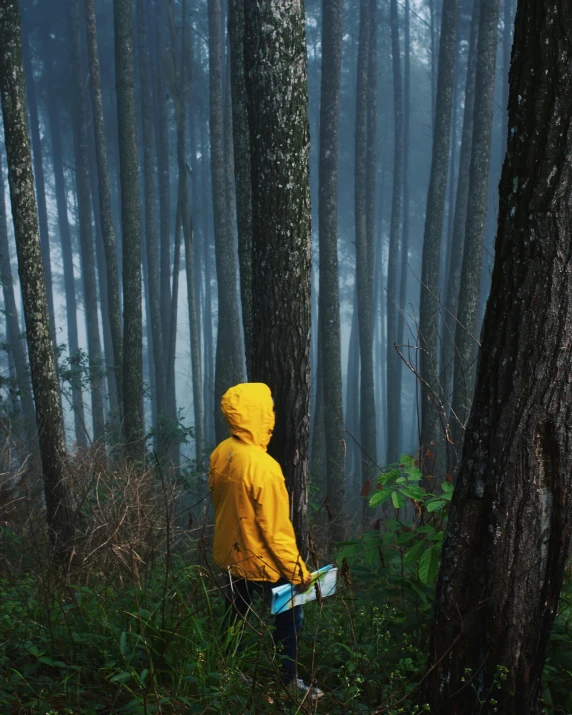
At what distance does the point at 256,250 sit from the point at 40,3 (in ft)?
91.5

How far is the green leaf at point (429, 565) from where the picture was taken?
3.41 m

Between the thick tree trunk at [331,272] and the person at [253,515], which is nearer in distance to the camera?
the person at [253,515]

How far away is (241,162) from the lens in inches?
326

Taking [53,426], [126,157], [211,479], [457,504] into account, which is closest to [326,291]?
[126,157]

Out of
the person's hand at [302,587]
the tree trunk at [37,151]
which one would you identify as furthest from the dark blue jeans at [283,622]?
the tree trunk at [37,151]

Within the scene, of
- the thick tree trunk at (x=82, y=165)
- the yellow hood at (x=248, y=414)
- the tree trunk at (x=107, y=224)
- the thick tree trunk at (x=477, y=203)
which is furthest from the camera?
the thick tree trunk at (x=82, y=165)

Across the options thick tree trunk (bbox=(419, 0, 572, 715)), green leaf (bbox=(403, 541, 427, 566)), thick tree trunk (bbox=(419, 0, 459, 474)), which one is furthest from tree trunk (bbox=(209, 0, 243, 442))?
thick tree trunk (bbox=(419, 0, 572, 715))

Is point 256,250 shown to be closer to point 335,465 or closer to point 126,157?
point 335,465

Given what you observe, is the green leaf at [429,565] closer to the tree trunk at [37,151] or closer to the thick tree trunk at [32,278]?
the thick tree trunk at [32,278]

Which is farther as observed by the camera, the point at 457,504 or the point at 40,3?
the point at 40,3

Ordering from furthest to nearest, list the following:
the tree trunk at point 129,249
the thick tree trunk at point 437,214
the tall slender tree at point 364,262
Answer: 1. the tall slender tree at point 364,262
2. the thick tree trunk at point 437,214
3. the tree trunk at point 129,249

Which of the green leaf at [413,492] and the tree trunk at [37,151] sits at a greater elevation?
the tree trunk at [37,151]

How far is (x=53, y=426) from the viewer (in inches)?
277

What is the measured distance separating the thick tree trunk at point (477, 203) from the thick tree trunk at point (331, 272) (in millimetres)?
2076
